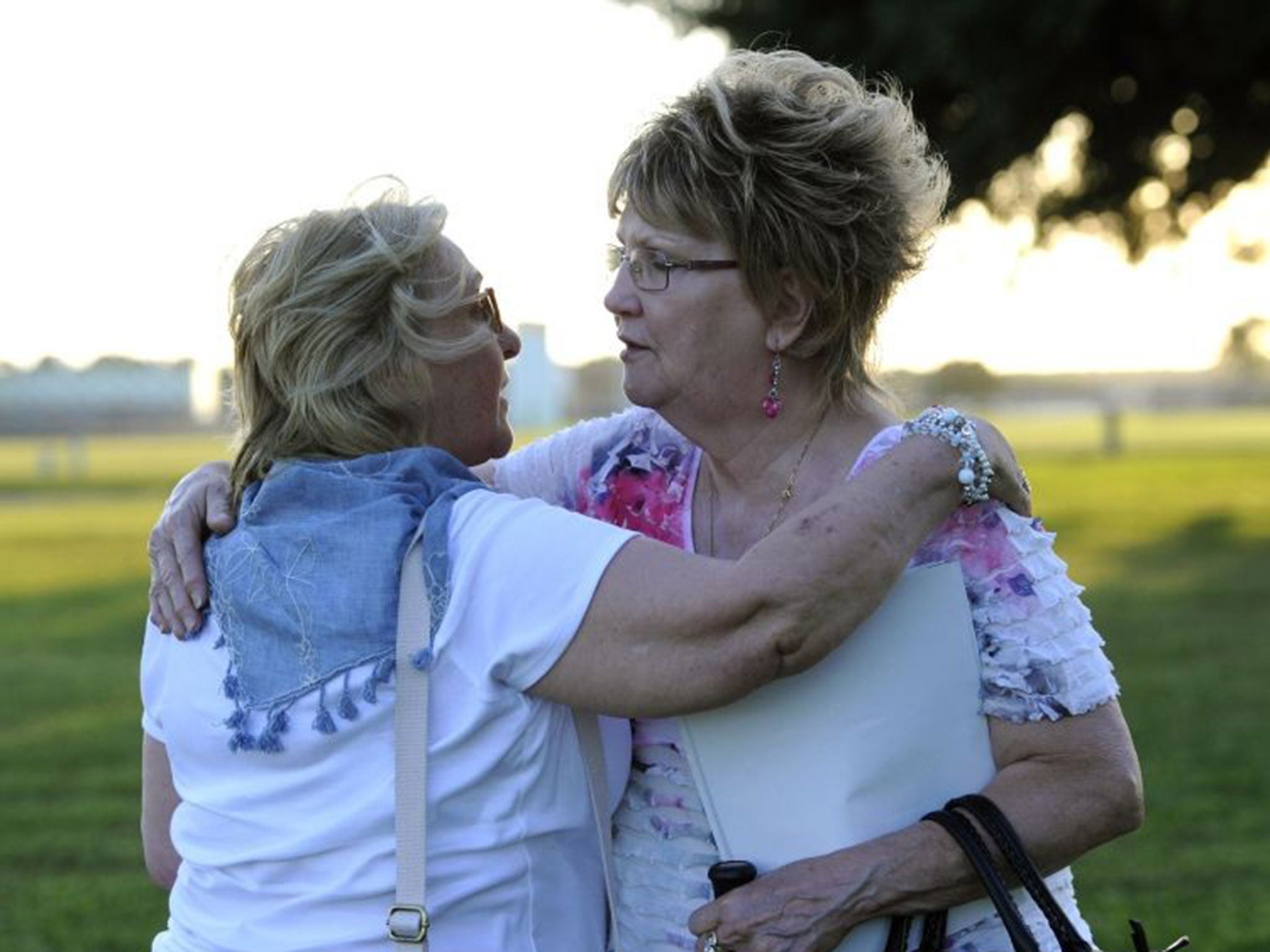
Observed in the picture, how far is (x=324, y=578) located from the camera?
2725 millimetres

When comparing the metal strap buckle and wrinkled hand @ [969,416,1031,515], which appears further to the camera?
wrinkled hand @ [969,416,1031,515]

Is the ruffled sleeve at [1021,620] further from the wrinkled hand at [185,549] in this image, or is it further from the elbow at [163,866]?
the elbow at [163,866]

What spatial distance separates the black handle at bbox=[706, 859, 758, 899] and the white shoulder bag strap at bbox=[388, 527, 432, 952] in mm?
493

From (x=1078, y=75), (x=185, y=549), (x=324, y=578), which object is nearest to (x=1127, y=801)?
(x=324, y=578)

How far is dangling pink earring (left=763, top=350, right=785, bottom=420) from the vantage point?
331 cm

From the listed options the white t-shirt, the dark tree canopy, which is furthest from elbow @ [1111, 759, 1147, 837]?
the dark tree canopy

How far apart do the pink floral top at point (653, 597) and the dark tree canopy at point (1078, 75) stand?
15601 mm

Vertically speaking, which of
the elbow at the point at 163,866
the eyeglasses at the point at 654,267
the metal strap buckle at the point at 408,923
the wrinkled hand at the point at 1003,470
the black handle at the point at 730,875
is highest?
the eyeglasses at the point at 654,267

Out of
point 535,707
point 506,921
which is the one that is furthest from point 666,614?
→ point 506,921

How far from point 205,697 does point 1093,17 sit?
17218mm

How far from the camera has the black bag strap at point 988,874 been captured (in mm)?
2777

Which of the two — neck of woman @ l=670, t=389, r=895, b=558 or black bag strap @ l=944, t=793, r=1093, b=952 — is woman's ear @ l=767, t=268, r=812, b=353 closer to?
neck of woman @ l=670, t=389, r=895, b=558

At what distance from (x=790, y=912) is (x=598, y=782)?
34cm

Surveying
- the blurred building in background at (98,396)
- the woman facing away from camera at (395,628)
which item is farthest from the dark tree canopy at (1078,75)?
the blurred building in background at (98,396)
